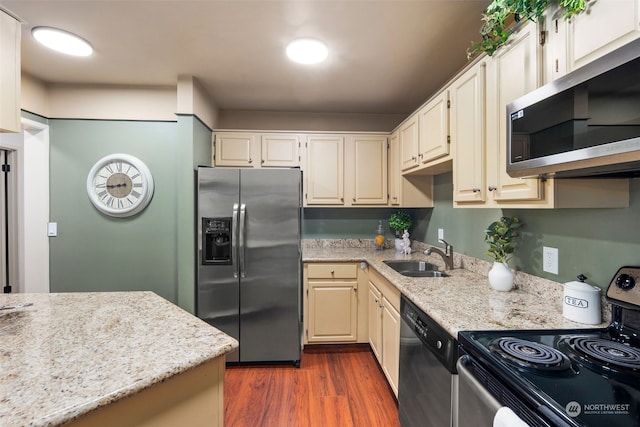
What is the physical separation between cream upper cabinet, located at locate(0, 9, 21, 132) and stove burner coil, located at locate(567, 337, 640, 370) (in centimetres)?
245

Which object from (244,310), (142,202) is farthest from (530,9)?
(142,202)

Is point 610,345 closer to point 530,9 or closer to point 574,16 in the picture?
point 574,16

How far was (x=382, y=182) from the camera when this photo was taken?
3.01 metres

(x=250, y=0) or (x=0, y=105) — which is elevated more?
(x=250, y=0)

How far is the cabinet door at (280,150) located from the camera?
2.93 metres

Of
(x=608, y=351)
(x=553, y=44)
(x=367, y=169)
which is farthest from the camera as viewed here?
(x=367, y=169)

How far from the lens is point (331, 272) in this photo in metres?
2.66

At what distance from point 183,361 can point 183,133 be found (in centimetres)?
215

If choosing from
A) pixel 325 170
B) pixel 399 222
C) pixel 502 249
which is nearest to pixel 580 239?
pixel 502 249

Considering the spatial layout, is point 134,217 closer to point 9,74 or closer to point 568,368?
point 9,74

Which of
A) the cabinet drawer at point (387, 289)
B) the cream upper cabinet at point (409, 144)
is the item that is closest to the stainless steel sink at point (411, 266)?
the cabinet drawer at point (387, 289)

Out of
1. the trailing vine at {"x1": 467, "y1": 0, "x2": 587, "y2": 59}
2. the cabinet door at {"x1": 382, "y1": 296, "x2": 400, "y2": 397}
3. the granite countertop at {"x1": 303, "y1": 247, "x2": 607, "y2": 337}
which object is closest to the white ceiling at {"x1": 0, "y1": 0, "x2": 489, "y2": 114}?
the trailing vine at {"x1": 467, "y1": 0, "x2": 587, "y2": 59}

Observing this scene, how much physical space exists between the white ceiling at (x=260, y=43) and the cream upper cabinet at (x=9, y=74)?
1.61 ft

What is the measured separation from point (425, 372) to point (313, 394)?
109 cm
